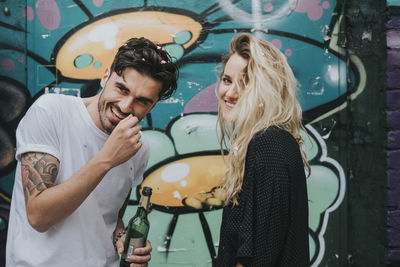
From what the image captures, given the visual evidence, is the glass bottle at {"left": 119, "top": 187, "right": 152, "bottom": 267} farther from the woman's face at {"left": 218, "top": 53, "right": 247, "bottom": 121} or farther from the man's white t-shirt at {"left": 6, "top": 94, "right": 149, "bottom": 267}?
the woman's face at {"left": 218, "top": 53, "right": 247, "bottom": 121}

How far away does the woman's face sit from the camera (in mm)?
1742

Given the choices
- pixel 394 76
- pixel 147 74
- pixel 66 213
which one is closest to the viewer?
pixel 66 213

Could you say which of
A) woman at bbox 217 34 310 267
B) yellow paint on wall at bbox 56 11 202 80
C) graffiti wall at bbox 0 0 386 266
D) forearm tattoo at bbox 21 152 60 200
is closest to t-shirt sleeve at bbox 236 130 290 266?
woman at bbox 217 34 310 267

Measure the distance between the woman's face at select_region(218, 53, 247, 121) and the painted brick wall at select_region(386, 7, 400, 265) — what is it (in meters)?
1.75

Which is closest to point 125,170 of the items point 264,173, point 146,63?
point 146,63

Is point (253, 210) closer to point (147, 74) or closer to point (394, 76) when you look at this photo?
point (147, 74)

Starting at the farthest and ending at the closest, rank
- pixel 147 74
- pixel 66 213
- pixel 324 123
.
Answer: pixel 324 123, pixel 147 74, pixel 66 213

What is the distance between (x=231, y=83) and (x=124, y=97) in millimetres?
631

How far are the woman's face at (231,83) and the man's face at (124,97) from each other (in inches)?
16.4

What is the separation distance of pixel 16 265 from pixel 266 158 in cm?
121

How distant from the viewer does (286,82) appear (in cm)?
168

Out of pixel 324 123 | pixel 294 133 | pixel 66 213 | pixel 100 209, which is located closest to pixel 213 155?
pixel 324 123

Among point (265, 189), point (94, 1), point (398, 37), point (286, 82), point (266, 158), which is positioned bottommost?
point (265, 189)

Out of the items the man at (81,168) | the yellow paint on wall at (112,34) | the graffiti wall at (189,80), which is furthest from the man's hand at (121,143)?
the yellow paint on wall at (112,34)
